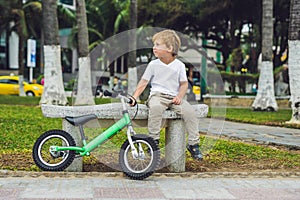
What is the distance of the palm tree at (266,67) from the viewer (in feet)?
58.5

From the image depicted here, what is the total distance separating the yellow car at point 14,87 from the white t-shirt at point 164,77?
27280 mm

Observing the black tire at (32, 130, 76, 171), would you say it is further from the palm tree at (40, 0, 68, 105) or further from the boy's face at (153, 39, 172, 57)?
the palm tree at (40, 0, 68, 105)

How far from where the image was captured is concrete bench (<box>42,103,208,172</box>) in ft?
21.1

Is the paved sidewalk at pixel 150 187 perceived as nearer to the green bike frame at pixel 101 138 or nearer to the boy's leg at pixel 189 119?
the green bike frame at pixel 101 138

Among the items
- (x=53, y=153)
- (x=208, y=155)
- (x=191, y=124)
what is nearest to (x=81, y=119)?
(x=53, y=153)

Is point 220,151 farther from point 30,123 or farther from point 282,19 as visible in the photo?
point 282,19

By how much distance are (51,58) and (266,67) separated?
7202mm

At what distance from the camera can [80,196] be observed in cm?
540

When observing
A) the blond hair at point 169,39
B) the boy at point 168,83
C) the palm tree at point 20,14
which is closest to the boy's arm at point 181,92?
the boy at point 168,83

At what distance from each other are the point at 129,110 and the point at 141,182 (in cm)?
89

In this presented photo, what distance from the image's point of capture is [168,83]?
6.60 metres

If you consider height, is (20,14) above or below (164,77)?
above

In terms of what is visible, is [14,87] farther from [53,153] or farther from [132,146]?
[132,146]

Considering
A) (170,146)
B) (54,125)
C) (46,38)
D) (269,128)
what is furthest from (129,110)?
(46,38)
